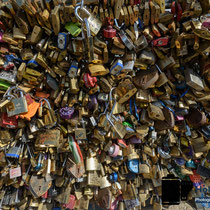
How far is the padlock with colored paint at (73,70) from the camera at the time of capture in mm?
2122

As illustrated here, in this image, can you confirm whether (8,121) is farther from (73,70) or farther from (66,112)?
(73,70)

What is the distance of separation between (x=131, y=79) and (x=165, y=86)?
474 millimetres

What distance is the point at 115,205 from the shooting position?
9.54ft

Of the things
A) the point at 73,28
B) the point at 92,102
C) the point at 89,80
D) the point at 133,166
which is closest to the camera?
the point at 73,28

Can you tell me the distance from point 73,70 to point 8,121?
1.05m

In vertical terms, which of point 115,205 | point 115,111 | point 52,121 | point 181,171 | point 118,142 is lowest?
point 115,205

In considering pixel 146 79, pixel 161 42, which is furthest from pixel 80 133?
pixel 161 42

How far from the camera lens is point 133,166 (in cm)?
269

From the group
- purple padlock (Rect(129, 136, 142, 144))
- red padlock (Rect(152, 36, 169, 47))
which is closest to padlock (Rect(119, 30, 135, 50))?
red padlock (Rect(152, 36, 169, 47))

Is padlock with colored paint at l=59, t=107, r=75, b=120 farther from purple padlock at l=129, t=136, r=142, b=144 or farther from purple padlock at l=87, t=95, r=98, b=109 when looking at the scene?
purple padlock at l=129, t=136, r=142, b=144

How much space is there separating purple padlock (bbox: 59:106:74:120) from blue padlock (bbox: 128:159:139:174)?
3.98 ft

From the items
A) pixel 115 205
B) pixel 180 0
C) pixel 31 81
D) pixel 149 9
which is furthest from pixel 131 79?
pixel 115 205

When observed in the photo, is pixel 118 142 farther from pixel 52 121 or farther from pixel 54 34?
pixel 54 34

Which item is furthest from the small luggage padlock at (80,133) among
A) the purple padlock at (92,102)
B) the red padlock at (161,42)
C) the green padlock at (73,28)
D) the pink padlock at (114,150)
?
the red padlock at (161,42)
